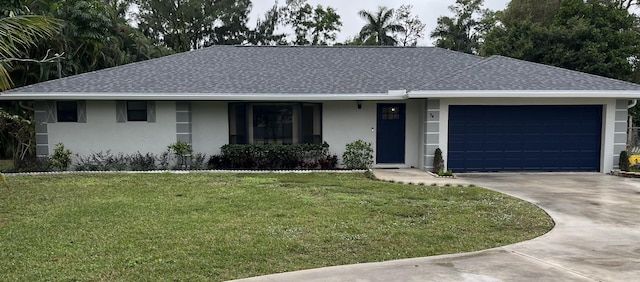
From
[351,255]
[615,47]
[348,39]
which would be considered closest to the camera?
[351,255]

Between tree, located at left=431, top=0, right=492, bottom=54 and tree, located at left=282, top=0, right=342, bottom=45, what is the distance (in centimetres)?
849

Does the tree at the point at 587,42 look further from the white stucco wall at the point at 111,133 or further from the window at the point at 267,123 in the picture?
the white stucco wall at the point at 111,133

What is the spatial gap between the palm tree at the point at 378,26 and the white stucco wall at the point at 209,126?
20223 millimetres

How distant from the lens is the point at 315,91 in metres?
13.1

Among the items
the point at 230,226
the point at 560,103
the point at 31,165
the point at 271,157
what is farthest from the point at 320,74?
the point at 31,165

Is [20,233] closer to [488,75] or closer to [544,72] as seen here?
[488,75]

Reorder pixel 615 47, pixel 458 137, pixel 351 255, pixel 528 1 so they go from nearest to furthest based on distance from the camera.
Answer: pixel 351 255
pixel 458 137
pixel 615 47
pixel 528 1

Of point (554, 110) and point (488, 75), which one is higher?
Answer: point (488, 75)

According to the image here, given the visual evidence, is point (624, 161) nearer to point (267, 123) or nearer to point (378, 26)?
point (267, 123)

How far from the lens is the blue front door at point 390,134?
45.4 feet

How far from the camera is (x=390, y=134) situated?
13875 millimetres

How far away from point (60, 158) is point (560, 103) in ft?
48.8

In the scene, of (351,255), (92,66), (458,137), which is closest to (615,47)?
(458,137)

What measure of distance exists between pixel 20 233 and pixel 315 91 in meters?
8.58
